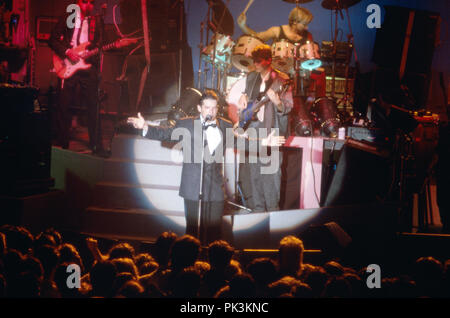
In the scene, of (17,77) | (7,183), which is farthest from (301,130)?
(17,77)

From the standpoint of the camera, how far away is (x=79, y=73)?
595 cm

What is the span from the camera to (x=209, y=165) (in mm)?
3441

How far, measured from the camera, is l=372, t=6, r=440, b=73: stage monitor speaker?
7668 mm

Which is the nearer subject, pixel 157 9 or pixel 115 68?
pixel 157 9

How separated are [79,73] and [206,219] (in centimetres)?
409

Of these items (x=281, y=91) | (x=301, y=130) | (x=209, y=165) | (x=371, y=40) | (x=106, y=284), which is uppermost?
(x=371, y=40)

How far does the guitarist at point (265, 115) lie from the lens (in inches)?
171

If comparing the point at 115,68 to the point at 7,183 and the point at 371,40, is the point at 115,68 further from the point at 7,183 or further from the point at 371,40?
the point at 371,40

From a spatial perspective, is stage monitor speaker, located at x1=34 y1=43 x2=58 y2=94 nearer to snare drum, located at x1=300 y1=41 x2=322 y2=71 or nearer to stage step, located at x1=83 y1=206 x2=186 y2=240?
stage step, located at x1=83 y1=206 x2=186 y2=240

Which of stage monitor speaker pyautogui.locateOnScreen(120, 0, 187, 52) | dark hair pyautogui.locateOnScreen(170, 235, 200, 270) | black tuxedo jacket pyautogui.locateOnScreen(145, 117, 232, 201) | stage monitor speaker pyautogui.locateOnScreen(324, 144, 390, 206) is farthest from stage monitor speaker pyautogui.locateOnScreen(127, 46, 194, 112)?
dark hair pyautogui.locateOnScreen(170, 235, 200, 270)

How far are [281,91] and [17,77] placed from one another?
7577 mm

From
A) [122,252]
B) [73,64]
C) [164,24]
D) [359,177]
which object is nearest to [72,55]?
[73,64]

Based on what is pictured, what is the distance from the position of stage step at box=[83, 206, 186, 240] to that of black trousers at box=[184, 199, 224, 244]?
91 cm

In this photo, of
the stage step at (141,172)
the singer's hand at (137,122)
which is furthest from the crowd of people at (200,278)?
the stage step at (141,172)
